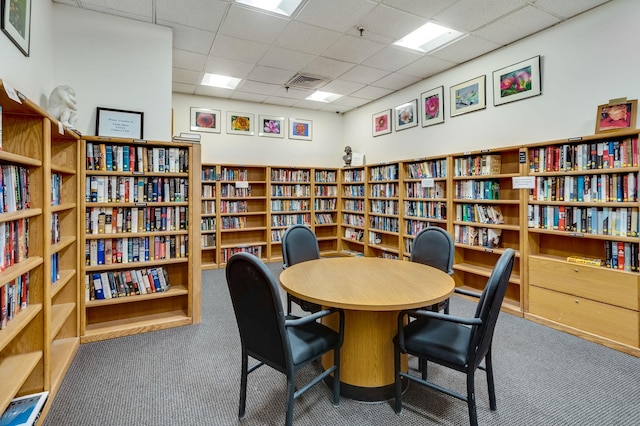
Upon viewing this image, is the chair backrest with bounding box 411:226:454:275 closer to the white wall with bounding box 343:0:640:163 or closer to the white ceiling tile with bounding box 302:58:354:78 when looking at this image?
the white wall with bounding box 343:0:640:163

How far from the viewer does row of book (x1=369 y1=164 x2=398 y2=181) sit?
5281 mm

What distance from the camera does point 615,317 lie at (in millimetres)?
2740

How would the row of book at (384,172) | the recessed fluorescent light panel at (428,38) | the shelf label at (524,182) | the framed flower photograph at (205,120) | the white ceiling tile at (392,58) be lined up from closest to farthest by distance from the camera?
the shelf label at (524,182), the recessed fluorescent light panel at (428,38), the white ceiling tile at (392,58), the row of book at (384,172), the framed flower photograph at (205,120)

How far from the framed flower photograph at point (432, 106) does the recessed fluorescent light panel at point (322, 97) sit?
5.22 feet

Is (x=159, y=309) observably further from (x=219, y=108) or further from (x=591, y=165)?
(x=591, y=165)

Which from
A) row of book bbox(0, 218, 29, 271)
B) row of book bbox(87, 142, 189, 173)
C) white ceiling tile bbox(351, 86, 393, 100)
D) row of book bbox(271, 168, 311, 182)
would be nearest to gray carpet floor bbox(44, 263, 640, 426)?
row of book bbox(0, 218, 29, 271)

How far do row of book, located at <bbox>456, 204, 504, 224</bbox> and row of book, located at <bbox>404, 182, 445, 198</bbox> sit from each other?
35 cm

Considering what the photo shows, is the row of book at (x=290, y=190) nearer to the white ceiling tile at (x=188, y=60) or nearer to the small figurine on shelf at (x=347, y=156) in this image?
the small figurine on shelf at (x=347, y=156)

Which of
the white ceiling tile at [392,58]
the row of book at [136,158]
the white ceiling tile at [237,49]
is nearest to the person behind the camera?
the row of book at [136,158]

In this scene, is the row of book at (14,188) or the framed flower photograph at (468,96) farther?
the framed flower photograph at (468,96)

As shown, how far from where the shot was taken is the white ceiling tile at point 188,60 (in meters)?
4.08

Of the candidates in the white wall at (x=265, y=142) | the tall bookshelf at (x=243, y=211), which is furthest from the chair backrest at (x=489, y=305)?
the white wall at (x=265, y=142)

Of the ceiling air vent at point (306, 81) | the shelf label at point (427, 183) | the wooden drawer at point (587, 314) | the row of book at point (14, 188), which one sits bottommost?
the wooden drawer at point (587, 314)

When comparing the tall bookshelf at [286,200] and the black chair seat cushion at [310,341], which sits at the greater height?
the tall bookshelf at [286,200]
